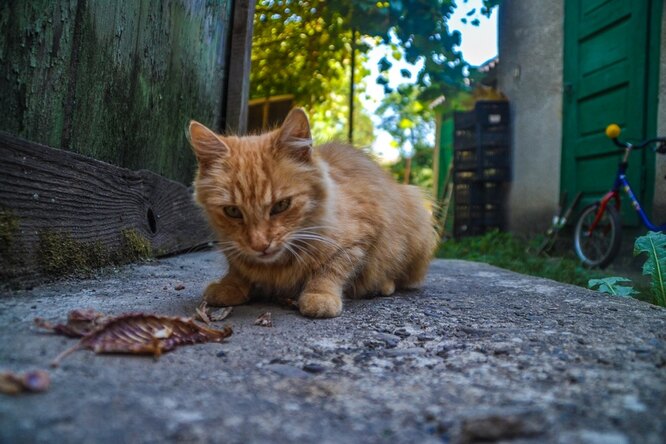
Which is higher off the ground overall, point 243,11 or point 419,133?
point 419,133

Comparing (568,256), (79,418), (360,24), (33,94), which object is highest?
(360,24)

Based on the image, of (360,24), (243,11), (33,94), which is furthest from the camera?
(360,24)

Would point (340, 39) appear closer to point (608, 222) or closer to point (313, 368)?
point (608, 222)

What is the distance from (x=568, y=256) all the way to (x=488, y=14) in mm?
2831

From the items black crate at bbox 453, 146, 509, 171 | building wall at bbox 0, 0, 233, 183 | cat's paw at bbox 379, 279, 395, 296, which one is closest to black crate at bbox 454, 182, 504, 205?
black crate at bbox 453, 146, 509, 171

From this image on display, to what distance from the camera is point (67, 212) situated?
6.28 feet

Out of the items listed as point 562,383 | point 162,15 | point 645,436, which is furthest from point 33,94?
point 645,436

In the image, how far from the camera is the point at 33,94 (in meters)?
1.74

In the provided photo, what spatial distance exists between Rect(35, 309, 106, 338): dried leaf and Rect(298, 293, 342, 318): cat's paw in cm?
67

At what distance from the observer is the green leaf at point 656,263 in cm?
232

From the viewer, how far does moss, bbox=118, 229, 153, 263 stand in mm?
2389

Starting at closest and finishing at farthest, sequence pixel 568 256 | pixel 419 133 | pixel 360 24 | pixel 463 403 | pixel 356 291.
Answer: pixel 463 403 → pixel 356 291 → pixel 360 24 → pixel 568 256 → pixel 419 133

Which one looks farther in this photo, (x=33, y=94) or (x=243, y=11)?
(x=243, y=11)

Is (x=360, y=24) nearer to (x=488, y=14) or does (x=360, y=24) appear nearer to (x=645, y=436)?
(x=488, y=14)
